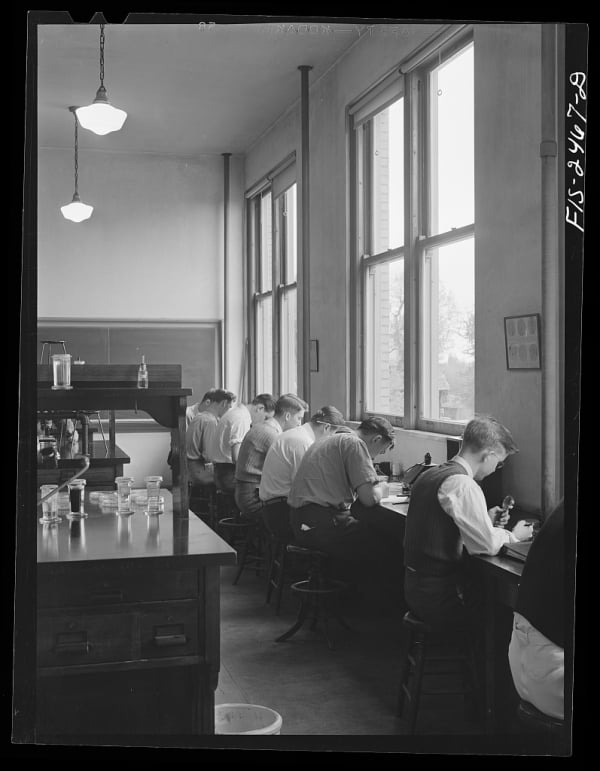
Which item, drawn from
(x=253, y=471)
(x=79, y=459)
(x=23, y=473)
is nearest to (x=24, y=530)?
(x=23, y=473)

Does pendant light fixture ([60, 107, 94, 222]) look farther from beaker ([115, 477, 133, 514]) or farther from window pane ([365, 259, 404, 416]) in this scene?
window pane ([365, 259, 404, 416])

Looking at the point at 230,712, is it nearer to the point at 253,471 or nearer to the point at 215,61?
the point at 253,471

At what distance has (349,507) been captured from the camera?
4125 mm

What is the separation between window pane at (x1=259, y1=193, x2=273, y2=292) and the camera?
300 centimetres

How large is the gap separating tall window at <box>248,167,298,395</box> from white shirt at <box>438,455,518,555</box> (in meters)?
0.65

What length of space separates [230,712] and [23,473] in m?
0.99

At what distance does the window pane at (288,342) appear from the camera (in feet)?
10.2

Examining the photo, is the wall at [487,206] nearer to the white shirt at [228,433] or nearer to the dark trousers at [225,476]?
the white shirt at [228,433]

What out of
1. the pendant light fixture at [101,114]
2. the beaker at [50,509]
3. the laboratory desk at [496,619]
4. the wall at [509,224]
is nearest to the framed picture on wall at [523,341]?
the wall at [509,224]

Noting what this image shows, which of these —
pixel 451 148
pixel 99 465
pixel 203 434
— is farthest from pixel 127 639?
pixel 451 148

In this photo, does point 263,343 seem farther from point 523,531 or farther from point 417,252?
point 523,531

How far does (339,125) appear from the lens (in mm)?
3330

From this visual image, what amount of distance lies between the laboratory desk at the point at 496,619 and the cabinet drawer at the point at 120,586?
94 centimetres

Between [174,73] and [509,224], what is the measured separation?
128cm
